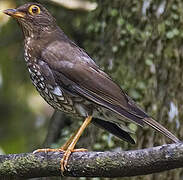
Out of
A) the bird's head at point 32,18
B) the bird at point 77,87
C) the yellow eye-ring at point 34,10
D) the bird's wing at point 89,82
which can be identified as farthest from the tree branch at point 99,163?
the yellow eye-ring at point 34,10

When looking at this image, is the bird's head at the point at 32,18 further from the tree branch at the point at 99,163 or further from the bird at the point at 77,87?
the tree branch at the point at 99,163

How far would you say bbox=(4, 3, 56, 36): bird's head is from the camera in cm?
511

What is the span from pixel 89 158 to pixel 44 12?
72.9 inches

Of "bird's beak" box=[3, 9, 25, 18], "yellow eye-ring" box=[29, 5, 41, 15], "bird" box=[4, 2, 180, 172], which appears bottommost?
"bird" box=[4, 2, 180, 172]

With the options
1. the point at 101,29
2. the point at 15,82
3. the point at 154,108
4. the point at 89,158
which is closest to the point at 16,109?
the point at 15,82

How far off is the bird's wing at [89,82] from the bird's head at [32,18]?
1.24ft

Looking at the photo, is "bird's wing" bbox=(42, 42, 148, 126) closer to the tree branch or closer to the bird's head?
the bird's head

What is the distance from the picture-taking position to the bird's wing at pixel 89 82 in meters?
4.62

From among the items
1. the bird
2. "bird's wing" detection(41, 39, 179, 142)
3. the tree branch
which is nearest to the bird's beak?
the bird

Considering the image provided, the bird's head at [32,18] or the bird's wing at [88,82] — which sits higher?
the bird's head at [32,18]

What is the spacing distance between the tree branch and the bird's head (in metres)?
1.40

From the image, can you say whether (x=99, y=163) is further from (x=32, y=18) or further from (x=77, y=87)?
(x=32, y=18)

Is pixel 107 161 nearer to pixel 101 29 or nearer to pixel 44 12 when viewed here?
pixel 44 12

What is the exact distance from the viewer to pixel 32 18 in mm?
5164
